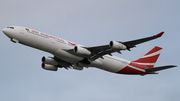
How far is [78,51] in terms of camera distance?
38469mm

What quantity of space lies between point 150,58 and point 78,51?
15111 millimetres

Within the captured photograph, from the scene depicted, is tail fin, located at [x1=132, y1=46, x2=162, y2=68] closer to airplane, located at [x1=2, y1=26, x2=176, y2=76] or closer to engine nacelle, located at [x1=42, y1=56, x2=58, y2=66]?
airplane, located at [x1=2, y1=26, x2=176, y2=76]

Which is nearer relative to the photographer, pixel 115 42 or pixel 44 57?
pixel 115 42

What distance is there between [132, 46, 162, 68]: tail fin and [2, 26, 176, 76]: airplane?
1.39 meters

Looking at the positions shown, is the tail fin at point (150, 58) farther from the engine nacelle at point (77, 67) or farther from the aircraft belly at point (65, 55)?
the aircraft belly at point (65, 55)

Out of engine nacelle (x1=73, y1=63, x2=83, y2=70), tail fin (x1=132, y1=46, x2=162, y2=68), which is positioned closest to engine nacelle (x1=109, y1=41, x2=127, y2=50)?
engine nacelle (x1=73, y1=63, x2=83, y2=70)

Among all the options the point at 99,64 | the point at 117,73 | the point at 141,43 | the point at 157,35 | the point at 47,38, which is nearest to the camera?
the point at 157,35

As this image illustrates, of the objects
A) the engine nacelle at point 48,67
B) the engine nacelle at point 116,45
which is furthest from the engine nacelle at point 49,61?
the engine nacelle at point 116,45

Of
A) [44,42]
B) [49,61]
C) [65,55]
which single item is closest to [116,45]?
[65,55]

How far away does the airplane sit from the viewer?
38031 millimetres

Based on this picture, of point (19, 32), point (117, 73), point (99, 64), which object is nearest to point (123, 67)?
point (117, 73)

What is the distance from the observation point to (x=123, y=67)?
147ft

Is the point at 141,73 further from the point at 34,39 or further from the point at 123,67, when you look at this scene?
the point at 34,39

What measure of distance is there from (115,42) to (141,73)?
12.2 m
